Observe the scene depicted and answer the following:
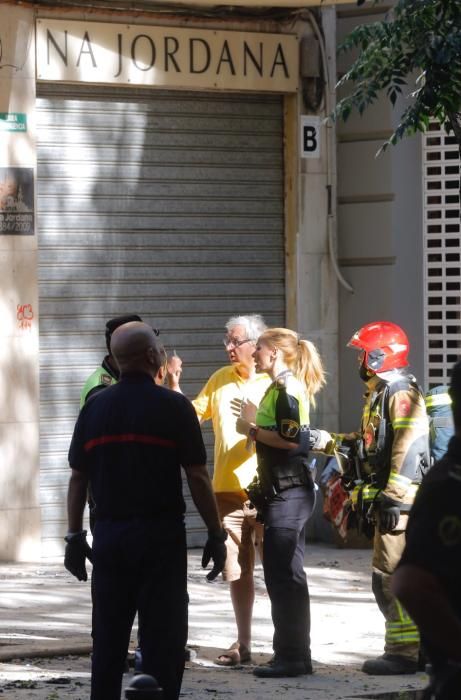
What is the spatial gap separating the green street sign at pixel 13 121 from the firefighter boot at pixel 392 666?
19.1ft

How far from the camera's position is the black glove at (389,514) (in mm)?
7812

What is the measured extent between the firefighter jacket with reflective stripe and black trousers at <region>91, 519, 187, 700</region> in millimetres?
2190

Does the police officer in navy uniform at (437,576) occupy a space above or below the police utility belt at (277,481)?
above

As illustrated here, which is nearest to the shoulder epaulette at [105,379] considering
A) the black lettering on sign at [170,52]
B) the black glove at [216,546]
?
the black glove at [216,546]

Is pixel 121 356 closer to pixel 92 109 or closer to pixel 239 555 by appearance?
pixel 239 555

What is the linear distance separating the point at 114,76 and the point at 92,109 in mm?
323

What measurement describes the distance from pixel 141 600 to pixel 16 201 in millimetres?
6694

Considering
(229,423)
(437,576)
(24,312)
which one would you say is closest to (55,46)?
(24,312)

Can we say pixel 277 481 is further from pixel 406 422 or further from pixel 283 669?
pixel 283 669

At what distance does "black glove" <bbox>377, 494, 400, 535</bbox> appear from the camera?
7.81 m

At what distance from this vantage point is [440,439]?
8039mm

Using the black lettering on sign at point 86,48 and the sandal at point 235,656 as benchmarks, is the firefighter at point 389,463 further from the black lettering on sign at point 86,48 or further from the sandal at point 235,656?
the black lettering on sign at point 86,48

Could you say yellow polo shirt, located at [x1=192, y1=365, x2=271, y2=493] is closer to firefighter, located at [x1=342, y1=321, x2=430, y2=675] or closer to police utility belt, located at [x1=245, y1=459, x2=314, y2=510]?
police utility belt, located at [x1=245, y1=459, x2=314, y2=510]

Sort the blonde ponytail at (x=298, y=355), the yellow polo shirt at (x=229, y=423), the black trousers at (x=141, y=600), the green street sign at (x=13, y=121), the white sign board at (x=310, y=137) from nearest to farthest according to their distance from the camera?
1. the black trousers at (x=141, y=600)
2. the blonde ponytail at (x=298, y=355)
3. the yellow polo shirt at (x=229, y=423)
4. the green street sign at (x=13, y=121)
5. the white sign board at (x=310, y=137)
